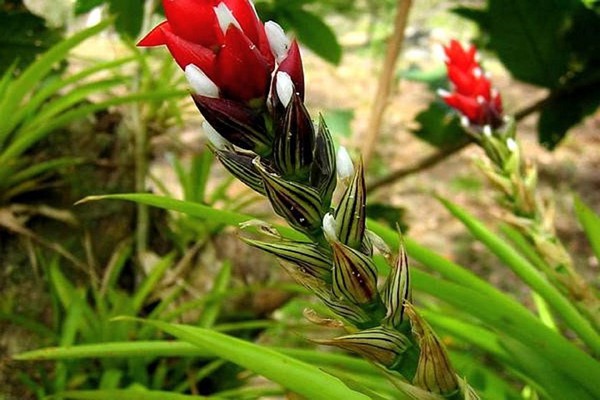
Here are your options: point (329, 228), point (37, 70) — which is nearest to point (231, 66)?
point (329, 228)

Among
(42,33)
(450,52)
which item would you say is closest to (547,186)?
(450,52)

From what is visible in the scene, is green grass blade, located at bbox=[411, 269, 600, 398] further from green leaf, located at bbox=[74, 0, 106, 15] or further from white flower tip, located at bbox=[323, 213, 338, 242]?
green leaf, located at bbox=[74, 0, 106, 15]

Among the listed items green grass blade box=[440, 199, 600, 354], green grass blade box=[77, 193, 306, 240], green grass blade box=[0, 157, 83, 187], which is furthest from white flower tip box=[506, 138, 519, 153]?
green grass blade box=[0, 157, 83, 187]

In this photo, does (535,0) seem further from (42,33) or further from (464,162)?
(464,162)

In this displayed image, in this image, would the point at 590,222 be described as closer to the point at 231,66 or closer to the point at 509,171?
the point at 509,171

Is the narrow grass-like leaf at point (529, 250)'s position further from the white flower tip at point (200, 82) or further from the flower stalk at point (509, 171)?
the white flower tip at point (200, 82)
